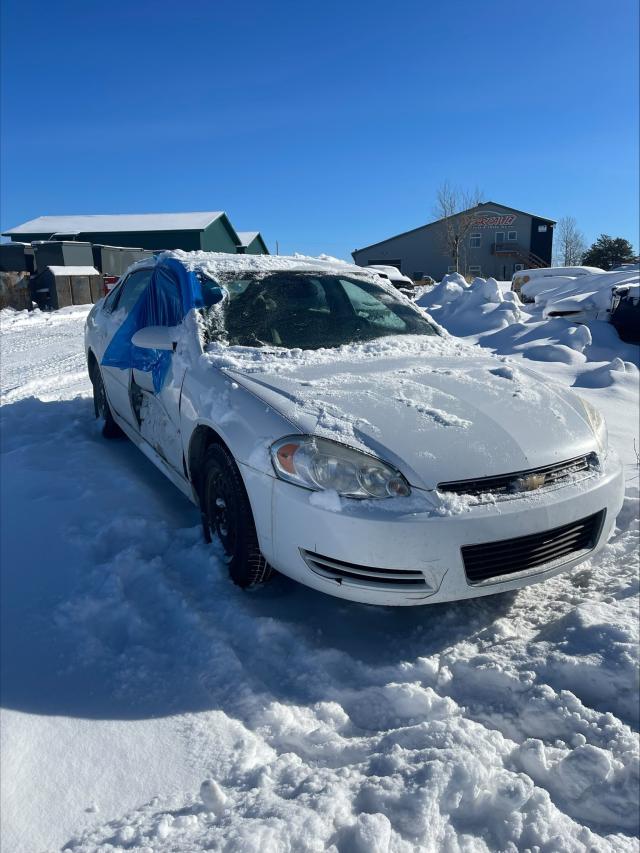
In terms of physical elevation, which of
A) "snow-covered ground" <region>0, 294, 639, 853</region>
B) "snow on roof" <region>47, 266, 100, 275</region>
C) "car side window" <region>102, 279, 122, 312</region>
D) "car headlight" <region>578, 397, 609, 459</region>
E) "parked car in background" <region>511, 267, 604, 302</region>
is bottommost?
"snow-covered ground" <region>0, 294, 639, 853</region>

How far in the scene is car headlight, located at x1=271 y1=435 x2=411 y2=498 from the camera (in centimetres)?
220

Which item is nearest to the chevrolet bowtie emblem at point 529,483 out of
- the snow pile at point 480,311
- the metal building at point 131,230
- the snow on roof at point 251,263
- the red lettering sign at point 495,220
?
the snow on roof at point 251,263

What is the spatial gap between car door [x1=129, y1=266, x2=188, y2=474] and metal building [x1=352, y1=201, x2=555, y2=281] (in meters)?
42.0

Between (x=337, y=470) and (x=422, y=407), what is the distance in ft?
1.77

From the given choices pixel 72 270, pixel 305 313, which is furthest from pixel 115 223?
pixel 305 313

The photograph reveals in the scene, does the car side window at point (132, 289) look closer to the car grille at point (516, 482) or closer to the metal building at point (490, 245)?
the car grille at point (516, 482)

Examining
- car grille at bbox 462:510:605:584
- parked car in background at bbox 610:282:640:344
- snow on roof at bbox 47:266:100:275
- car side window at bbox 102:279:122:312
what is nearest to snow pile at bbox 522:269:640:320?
parked car in background at bbox 610:282:640:344

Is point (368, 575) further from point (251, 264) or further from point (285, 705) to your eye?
point (251, 264)

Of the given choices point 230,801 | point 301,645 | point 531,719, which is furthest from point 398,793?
point 301,645

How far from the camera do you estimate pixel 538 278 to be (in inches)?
746

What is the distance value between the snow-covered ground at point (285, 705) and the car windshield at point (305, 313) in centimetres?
110

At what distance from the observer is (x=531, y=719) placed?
199 cm

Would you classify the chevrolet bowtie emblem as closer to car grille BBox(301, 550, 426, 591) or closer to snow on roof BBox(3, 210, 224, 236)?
car grille BBox(301, 550, 426, 591)

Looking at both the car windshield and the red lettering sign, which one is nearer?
the car windshield
